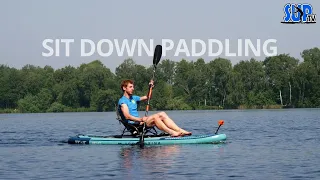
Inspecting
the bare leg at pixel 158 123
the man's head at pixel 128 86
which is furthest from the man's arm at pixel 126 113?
the man's head at pixel 128 86

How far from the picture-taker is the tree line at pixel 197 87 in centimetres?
10212

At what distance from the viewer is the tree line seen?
335ft

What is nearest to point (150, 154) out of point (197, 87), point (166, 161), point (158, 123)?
point (166, 161)

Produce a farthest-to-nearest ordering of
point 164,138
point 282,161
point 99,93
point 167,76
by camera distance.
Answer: point 167,76 < point 99,93 < point 164,138 < point 282,161

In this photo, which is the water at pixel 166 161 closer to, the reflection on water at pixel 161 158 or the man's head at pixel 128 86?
the reflection on water at pixel 161 158

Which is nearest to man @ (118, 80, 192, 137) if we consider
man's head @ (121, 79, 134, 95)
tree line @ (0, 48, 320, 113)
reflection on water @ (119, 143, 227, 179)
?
man's head @ (121, 79, 134, 95)

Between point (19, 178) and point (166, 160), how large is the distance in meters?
3.80

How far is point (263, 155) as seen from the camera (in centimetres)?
1681

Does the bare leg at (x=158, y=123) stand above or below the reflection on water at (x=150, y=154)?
above

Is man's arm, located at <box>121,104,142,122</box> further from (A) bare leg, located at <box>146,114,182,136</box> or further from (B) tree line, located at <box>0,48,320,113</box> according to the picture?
(B) tree line, located at <box>0,48,320,113</box>

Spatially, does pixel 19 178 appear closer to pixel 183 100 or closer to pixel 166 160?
pixel 166 160

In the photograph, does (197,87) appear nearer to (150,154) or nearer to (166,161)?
(150,154)

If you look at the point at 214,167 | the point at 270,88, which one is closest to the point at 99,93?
the point at 270,88

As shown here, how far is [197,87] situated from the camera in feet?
349
